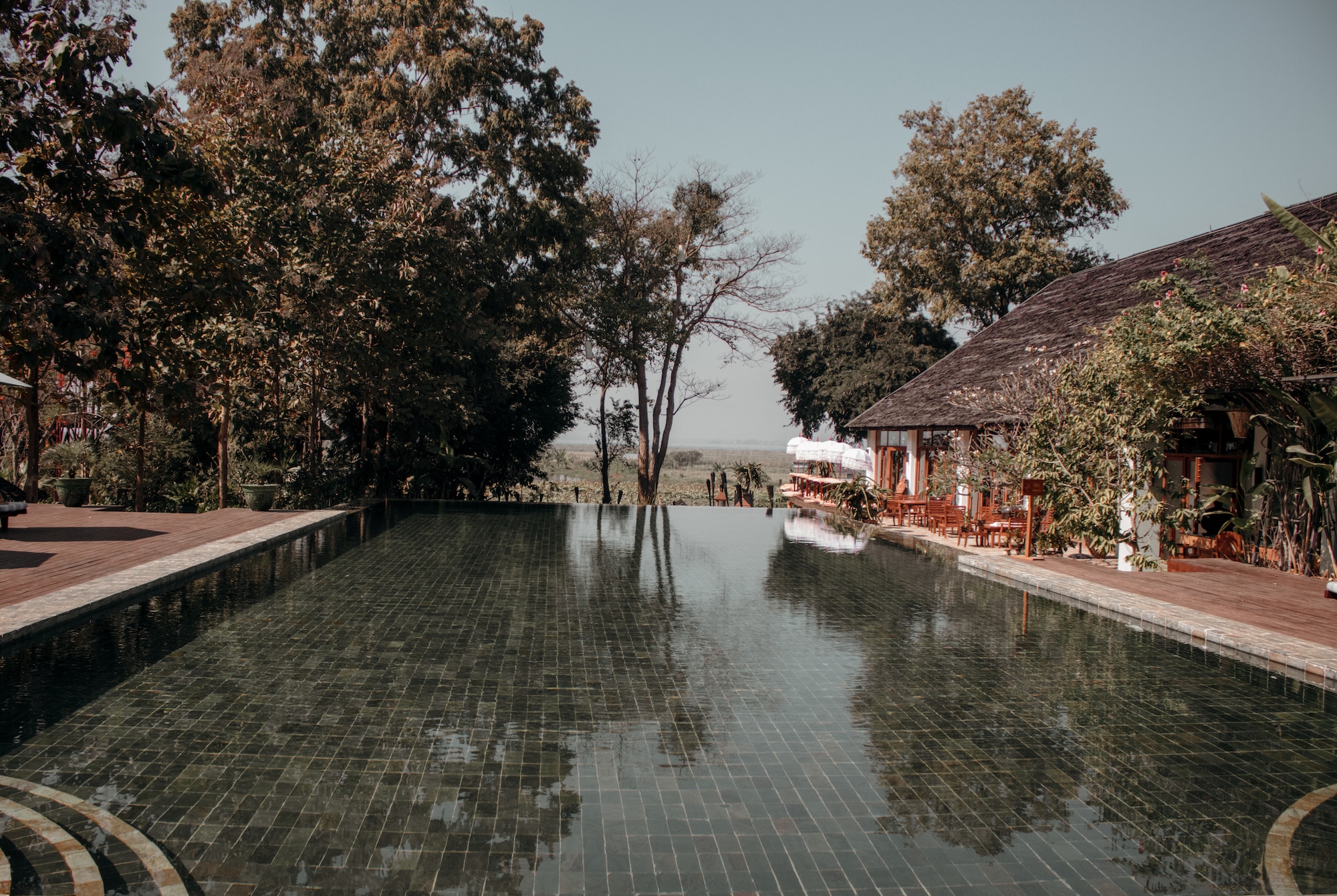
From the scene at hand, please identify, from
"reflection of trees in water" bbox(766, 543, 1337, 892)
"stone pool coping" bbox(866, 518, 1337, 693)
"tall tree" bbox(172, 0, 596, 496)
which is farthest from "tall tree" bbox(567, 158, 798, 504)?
"reflection of trees in water" bbox(766, 543, 1337, 892)

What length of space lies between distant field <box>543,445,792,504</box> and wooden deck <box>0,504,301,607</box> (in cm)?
1343

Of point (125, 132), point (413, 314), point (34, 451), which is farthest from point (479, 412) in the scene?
point (125, 132)

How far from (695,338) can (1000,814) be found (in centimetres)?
3174

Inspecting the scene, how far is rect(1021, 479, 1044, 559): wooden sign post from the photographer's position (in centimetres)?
1324

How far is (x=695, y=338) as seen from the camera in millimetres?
35656

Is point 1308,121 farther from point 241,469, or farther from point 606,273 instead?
point 241,469

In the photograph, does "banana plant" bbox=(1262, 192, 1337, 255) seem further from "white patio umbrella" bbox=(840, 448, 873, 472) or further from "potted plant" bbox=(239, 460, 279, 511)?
"potted plant" bbox=(239, 460, 279, 511)

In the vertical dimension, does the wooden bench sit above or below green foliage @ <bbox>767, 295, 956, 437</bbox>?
below

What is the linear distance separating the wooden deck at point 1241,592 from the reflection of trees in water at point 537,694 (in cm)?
605

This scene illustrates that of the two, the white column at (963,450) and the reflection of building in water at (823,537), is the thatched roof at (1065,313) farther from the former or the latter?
the reflection of building in water at (823,537)

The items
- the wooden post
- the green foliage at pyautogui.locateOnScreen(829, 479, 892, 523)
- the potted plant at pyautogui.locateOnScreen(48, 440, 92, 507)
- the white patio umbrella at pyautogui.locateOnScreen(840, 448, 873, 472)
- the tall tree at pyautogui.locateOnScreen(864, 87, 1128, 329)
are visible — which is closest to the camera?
the wooden post

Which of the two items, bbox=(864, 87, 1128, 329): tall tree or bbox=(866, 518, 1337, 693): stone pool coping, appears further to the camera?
bbox=(864, 87, 1128, 329): tall tree

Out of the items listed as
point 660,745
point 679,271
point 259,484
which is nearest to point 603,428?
point 679,271

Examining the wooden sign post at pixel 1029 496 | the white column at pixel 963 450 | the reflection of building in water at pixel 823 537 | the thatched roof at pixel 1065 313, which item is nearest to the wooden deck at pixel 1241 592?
the wooden sign post at pixel 1029 496
